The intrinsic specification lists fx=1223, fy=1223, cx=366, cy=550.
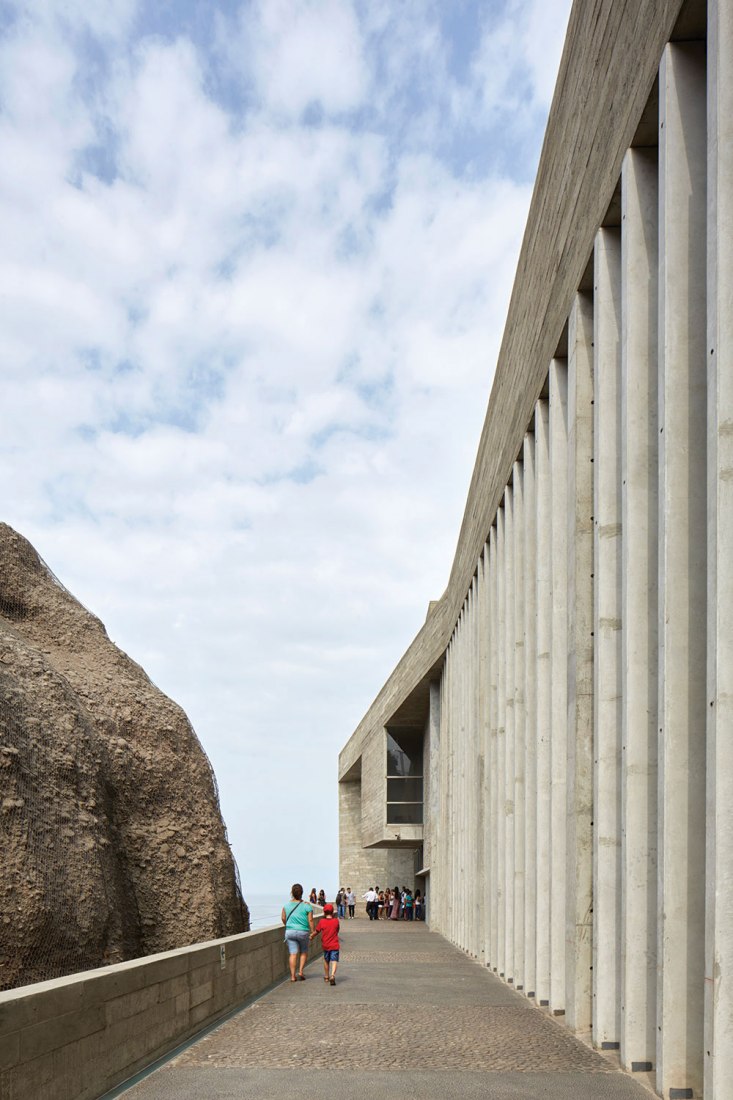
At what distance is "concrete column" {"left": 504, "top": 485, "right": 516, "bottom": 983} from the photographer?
58.9 feet

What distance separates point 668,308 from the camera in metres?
8.60

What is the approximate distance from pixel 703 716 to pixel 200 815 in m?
9.94

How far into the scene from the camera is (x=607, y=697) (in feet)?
34.8

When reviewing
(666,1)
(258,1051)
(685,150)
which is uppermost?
(666,1)

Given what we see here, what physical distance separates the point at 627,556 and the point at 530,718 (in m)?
6.56

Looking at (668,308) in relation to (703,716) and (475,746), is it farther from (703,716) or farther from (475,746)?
(475,746)

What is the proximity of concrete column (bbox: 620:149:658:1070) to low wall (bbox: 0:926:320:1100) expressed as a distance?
3.69m

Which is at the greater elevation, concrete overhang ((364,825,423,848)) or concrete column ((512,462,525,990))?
concrete column ((512,462,525,990))

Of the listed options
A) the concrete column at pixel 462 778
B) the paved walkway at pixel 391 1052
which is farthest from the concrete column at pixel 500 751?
the concrete column at pixel 462 778

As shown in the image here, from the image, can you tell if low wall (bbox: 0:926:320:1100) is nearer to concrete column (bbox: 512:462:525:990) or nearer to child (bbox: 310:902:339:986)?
child (bbox: 310:902:339:986)

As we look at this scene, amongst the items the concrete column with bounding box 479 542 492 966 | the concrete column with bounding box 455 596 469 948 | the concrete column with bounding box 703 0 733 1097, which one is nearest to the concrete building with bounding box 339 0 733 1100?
the concrete column with bounding box 703 0 733 1097

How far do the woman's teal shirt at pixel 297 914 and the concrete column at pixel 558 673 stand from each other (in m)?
4.48

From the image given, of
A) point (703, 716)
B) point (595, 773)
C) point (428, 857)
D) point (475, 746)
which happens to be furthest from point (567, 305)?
point (428, 857)

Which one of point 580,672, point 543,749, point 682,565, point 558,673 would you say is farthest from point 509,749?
point 682,565
